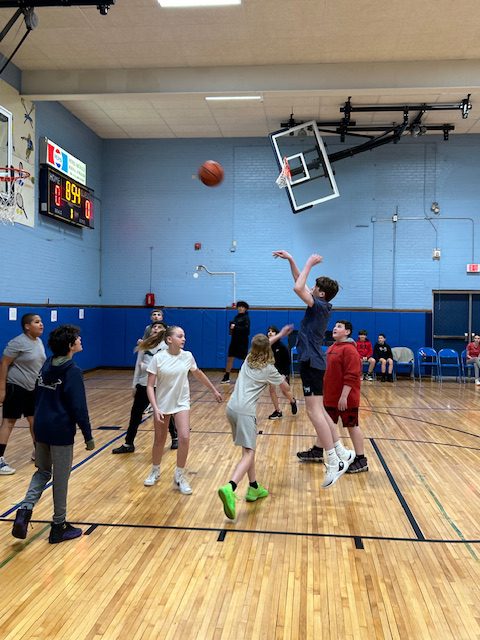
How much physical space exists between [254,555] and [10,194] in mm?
8167

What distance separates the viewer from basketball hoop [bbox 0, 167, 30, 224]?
906 centimetres

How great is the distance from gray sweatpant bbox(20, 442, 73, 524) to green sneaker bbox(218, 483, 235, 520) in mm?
1108

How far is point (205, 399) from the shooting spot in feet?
33.8

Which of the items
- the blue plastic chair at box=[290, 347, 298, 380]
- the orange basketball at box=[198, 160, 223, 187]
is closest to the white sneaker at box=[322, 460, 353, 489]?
the orange basketball at box=[198, 160, 223, 187]

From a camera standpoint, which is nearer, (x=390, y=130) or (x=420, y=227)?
(x=390, y=130)

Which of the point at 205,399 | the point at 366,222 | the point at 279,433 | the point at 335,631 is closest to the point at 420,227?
the point at 366,222

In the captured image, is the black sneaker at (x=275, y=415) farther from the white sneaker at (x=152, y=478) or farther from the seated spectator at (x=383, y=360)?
the seated spectator at (x=383, y=360)

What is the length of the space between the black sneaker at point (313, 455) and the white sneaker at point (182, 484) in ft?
5.08

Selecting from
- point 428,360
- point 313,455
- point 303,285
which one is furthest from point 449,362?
point 303,285

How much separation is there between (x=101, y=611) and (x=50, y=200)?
949 centimetres

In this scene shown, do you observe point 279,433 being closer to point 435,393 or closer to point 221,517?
point 221,517

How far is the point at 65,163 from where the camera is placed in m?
11.8

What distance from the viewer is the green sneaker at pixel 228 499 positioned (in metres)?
3.97

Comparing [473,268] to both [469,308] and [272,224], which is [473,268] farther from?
[272,224]
